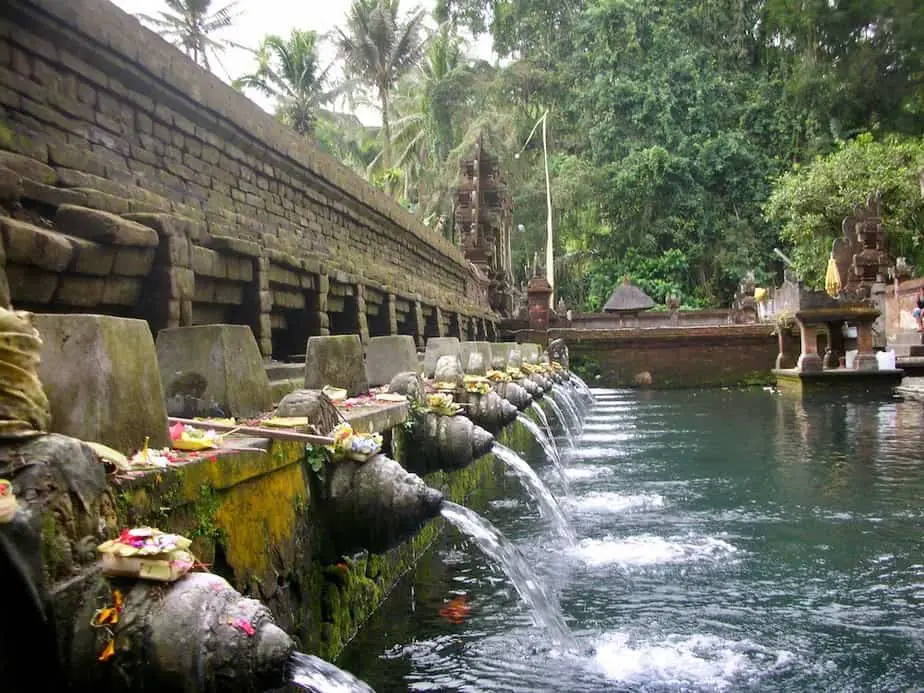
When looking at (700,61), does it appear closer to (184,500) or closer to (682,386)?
(682,386)

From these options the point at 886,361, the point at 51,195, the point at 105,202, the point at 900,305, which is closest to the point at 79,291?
the point at 51,195

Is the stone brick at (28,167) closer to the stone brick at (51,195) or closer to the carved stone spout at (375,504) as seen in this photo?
the stone brick at (51,195)

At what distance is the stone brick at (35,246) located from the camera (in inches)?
158

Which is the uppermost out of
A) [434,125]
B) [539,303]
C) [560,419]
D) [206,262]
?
[434,125]

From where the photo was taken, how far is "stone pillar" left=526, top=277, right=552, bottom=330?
2562 centimetres

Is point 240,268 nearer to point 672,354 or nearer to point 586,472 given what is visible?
point 586,472

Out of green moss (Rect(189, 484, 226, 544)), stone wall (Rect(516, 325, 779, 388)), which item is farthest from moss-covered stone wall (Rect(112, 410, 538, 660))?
stone wall (Rect(516, 325, 779, 388))

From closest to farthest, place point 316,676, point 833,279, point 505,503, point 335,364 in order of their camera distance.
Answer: point 316,676 → point 335,364 → point 505,503 → point 833,279

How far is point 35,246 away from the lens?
13.6 feet

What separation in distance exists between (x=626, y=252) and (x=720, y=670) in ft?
108

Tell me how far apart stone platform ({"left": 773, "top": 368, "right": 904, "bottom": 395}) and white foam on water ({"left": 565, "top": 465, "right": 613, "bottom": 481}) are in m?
11.5

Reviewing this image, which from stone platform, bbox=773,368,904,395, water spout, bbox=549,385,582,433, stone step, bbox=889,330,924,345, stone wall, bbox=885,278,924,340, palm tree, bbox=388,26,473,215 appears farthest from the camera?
palm tree, bbox=388,26,473,215

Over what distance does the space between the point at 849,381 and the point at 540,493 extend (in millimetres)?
14965

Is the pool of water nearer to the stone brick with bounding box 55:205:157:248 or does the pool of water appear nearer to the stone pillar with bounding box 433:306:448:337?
the stone brick with bounding box 55:205:157:248
